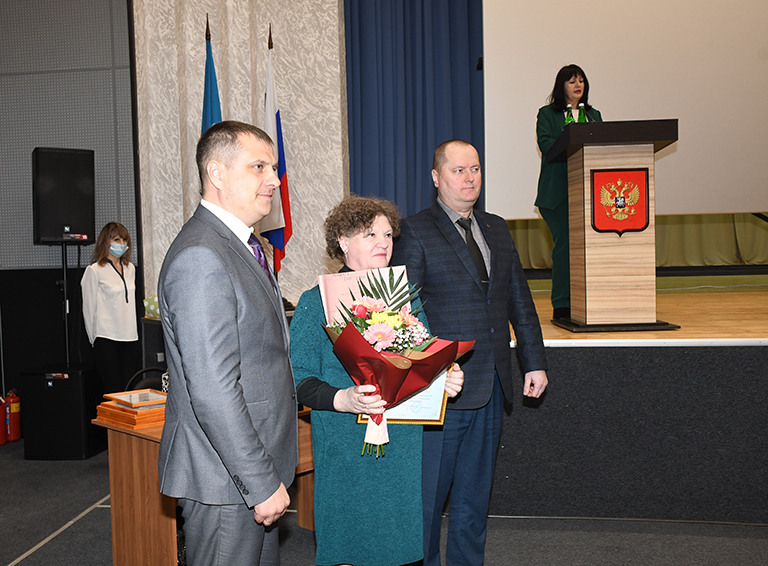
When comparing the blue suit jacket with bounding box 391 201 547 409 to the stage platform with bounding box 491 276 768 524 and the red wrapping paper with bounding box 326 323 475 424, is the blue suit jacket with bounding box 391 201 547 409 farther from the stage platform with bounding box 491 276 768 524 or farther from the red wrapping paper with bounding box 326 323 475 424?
the stage platform with bounding box 491 276 768 524

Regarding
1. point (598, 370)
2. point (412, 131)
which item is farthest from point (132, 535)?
point (412, 131)

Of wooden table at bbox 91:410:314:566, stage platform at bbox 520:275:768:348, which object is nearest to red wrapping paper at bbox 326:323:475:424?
wooden table at bbox 91:410:314:566

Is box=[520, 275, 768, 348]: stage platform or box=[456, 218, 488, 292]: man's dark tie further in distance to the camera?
box=[520, 275, 768, 348]: stage platform

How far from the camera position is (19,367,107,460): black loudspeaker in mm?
4098

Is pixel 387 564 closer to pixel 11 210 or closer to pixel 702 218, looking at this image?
pixel 11 210

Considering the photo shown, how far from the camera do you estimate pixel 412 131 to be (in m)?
4.91

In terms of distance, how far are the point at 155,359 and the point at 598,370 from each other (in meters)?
3.42

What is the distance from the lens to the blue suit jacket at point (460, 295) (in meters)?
2.09

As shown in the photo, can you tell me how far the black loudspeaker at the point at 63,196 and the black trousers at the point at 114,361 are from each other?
87 cm

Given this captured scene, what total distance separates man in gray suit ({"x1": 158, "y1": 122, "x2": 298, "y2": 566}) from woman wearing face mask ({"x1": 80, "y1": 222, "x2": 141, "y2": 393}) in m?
3.73

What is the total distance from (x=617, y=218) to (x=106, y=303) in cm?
386

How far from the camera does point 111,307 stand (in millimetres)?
4668

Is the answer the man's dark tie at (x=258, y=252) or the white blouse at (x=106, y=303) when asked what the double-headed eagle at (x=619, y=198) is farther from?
the white blouse at (x=106, y=303)

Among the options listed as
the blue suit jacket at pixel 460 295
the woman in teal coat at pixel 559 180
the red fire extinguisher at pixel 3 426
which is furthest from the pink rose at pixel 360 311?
the red fire extinguisher at pixel 3 426
